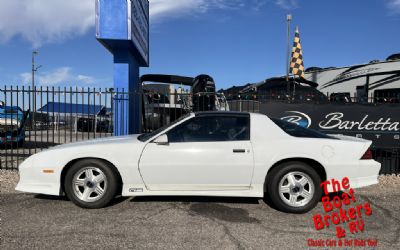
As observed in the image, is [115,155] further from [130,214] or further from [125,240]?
[125,240]

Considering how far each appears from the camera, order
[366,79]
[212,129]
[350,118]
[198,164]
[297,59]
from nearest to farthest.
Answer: [198,164]
[212,129]
[350,118]
[366,79]
[297,59]

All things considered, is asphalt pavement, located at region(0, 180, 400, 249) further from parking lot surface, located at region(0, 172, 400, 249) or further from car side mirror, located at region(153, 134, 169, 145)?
car side mirror, located at region(153, 134, 169, 145)

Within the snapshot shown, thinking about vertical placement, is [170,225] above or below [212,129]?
below

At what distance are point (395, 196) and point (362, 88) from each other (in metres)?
9.70

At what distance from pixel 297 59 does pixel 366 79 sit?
427 cm

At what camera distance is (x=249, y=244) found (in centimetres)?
347

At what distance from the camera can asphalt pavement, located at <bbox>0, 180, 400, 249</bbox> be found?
3.47 metres

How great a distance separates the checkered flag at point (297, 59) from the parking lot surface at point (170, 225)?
1290 centimetres

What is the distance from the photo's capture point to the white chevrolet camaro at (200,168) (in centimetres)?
444

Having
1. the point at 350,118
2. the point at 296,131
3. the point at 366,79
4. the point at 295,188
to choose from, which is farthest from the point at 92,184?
the point at 366,79

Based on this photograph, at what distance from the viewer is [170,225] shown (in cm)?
396

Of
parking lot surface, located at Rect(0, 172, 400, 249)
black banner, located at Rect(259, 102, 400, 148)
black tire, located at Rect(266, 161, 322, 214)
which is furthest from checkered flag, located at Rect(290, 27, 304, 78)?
black tire, located at Rect(266, 161, 322, 214)

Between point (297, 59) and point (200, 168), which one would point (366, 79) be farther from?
→ point (200, 168)

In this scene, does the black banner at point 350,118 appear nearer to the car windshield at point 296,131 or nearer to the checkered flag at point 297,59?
the car windshield at point 296,131
